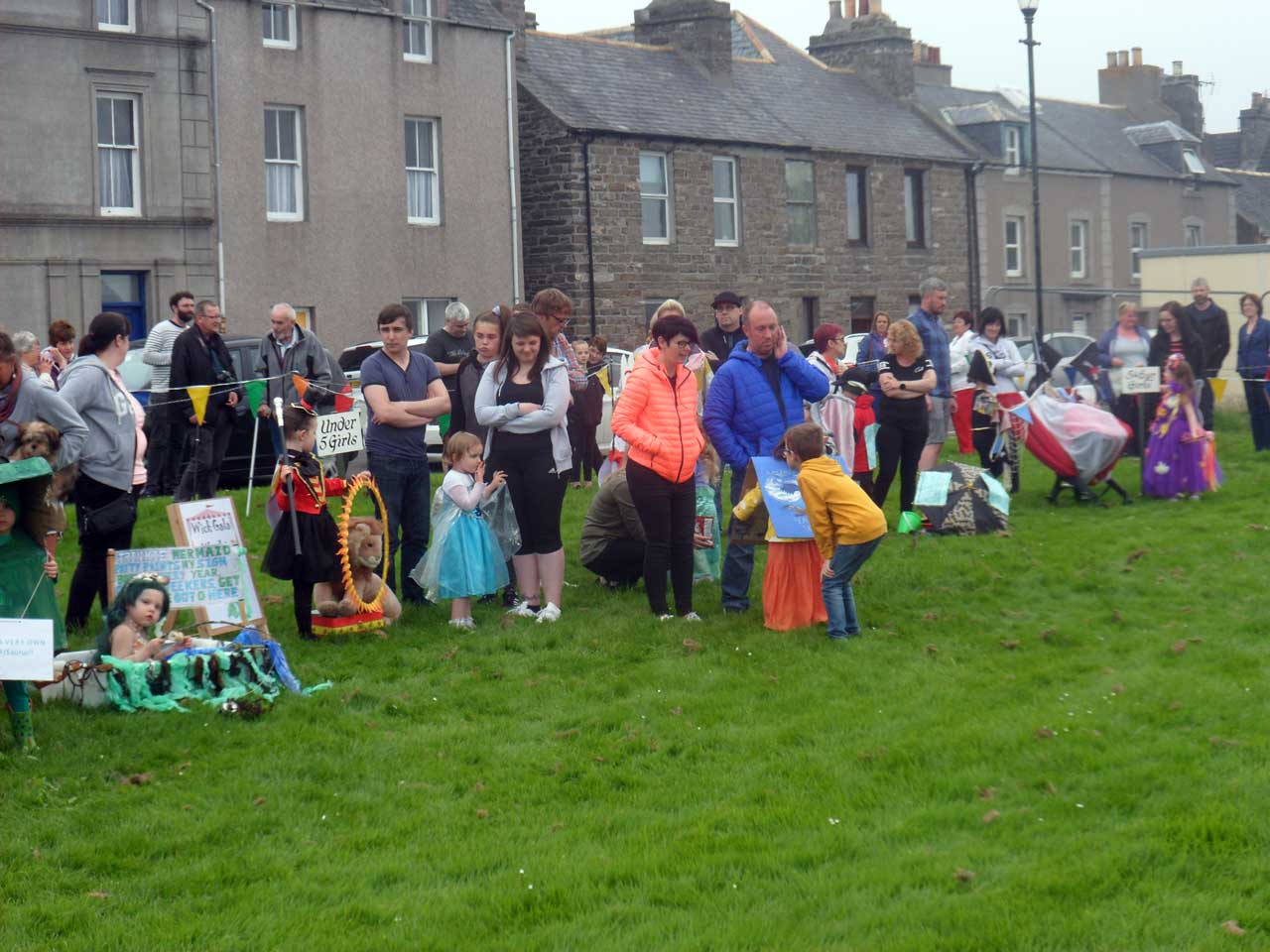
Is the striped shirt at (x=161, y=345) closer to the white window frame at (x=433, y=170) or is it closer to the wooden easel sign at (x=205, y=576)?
the wooden easel sign at (x=205, y=576)

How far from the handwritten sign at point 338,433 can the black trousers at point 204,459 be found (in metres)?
3.27

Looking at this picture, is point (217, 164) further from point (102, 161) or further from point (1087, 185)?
point (1087, 185)

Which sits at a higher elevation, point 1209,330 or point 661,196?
point 661,196

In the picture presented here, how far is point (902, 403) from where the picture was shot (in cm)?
1395

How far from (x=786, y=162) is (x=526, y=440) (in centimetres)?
2952

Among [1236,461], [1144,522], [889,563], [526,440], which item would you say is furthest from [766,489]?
[1236,461]

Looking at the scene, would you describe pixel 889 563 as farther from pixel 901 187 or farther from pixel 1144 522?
pixel 901 187

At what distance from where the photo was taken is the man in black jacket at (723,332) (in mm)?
13852

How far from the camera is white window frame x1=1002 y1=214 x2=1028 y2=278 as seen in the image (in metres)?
46.5

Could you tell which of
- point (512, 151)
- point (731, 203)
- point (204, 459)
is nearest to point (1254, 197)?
point (731, 203)

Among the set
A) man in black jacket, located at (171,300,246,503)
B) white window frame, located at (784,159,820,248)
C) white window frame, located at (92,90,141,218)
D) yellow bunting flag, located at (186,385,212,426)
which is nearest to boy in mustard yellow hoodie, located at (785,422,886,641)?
yellow bunting flag, located at (186,385,212,426)

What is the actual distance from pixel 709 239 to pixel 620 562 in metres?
25.8

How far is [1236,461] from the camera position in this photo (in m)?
19.5


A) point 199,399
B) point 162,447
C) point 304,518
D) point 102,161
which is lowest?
point 304,518
